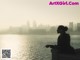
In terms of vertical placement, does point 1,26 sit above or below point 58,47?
above

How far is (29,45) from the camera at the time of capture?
3.68ft

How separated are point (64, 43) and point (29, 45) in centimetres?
25

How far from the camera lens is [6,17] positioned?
115cm

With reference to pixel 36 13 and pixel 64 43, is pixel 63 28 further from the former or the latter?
pixel 36 13

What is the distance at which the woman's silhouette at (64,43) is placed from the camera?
113 centimetres

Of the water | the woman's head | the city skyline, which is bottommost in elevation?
the water

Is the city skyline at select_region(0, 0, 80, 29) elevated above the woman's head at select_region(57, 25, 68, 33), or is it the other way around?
the city skyline at select_region(0, 0, 80, 29)

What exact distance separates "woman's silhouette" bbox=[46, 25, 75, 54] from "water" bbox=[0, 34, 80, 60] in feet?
0.10

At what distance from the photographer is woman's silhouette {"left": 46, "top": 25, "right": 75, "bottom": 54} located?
A: 113 cm

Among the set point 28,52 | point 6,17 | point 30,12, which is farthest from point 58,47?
point 6,17

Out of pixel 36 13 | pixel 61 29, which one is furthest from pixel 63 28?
pixel 36 13

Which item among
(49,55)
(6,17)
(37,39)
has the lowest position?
(49,55)

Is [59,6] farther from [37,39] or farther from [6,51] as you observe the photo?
[6,51]

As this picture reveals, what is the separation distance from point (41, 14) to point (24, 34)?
19 centimetres
